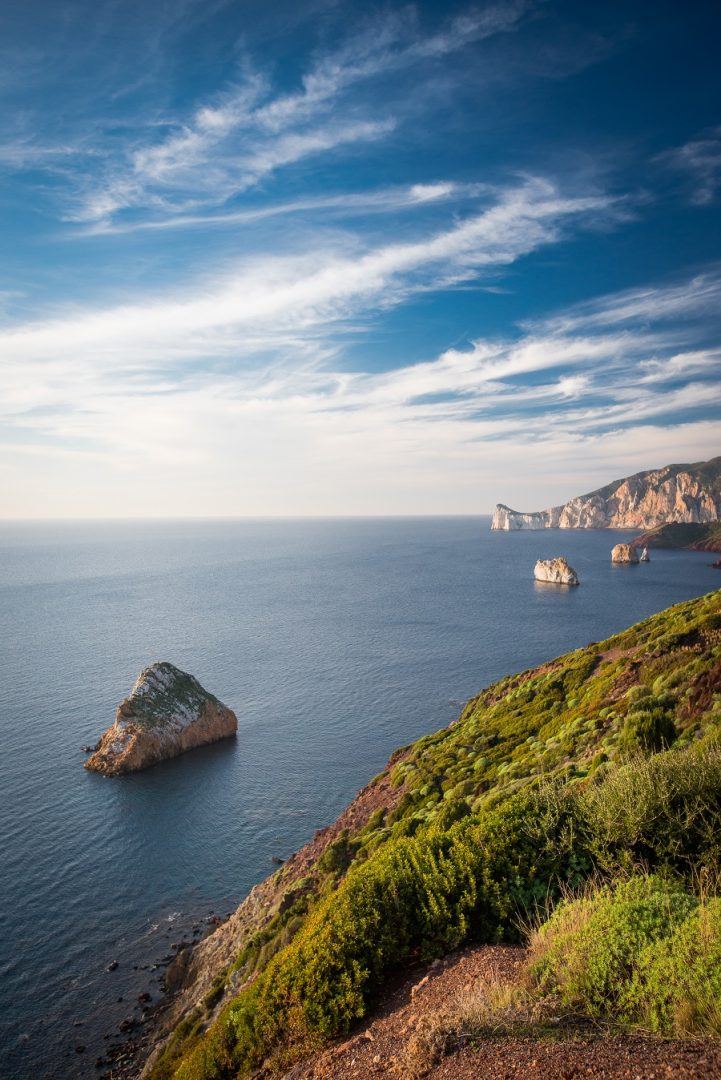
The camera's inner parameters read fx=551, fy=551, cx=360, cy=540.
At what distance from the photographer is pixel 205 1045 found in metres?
14.4

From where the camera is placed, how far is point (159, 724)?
201 feet

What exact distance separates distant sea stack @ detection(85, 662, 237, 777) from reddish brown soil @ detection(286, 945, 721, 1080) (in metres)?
53.5

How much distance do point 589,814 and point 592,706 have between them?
49.0 ft

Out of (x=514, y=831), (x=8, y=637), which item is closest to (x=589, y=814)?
(x=514, y=831)

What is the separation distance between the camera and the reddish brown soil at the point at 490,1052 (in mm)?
6602

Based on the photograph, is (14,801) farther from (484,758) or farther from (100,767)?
(484,758)

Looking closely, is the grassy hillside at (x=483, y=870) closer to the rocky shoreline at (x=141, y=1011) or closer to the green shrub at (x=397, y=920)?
the green shrub at (x=397, y=920)

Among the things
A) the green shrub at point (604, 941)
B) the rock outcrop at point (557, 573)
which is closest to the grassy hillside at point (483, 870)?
the green shrub at point (604, 941)

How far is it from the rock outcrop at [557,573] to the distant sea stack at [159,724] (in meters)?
119

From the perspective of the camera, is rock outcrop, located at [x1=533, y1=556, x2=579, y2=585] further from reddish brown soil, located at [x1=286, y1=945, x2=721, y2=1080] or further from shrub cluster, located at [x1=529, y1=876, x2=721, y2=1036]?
reddish brown soil, located at [x1=286, y1=945, x2=721, y2=1080]

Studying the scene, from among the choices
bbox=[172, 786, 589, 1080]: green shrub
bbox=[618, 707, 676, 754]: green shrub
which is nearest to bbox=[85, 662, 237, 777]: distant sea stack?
bbox=[172, 786, 589, 1080]: green shrub

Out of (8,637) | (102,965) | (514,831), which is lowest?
(102,965)

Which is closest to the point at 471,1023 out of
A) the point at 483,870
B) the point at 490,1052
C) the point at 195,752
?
the point at 490,1052

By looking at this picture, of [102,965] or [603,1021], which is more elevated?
[603,1021]
